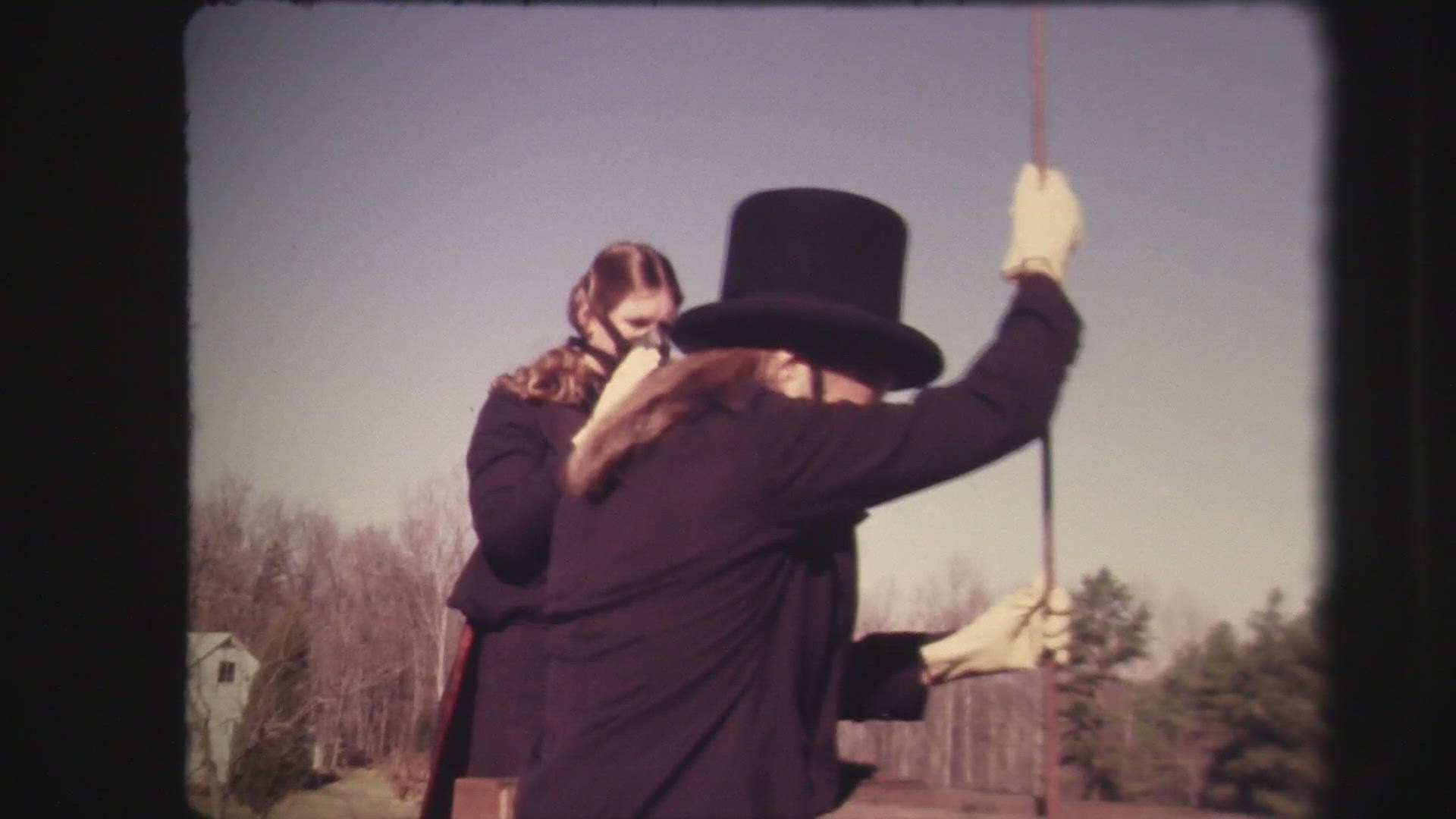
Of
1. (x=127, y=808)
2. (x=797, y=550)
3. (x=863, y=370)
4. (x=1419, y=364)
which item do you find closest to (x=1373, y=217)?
(x=1419, y=364)

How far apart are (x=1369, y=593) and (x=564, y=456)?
6.39ft

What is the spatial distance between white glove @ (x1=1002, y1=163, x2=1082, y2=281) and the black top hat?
32 cm

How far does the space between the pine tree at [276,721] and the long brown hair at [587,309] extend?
27.8 m

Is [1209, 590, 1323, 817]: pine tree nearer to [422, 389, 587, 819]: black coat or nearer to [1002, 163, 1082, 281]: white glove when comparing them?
[1002, 163, 1082, 281]: white glove

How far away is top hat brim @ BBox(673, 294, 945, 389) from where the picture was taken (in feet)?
8.18

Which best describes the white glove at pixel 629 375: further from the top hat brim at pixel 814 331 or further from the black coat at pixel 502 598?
the top hat brim at pixel 814 331

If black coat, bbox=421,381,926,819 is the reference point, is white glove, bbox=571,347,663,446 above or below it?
above

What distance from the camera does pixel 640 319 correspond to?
3791 mm

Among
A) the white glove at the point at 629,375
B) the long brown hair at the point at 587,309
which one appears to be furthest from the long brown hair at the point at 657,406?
the long brown hair at the point at 587,309

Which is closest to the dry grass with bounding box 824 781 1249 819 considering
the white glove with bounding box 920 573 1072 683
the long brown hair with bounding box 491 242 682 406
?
the white glove with bounding box 920 573 1072 683

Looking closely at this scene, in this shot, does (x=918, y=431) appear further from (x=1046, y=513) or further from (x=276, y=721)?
(x=276, y=721)

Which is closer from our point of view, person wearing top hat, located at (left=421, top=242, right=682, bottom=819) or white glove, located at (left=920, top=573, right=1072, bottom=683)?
white glove, located at (left=920, top=573, right=1072, bottom=683)

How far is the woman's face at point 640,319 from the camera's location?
3.78 m

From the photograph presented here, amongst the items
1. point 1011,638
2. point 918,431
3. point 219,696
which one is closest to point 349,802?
point 219,696
